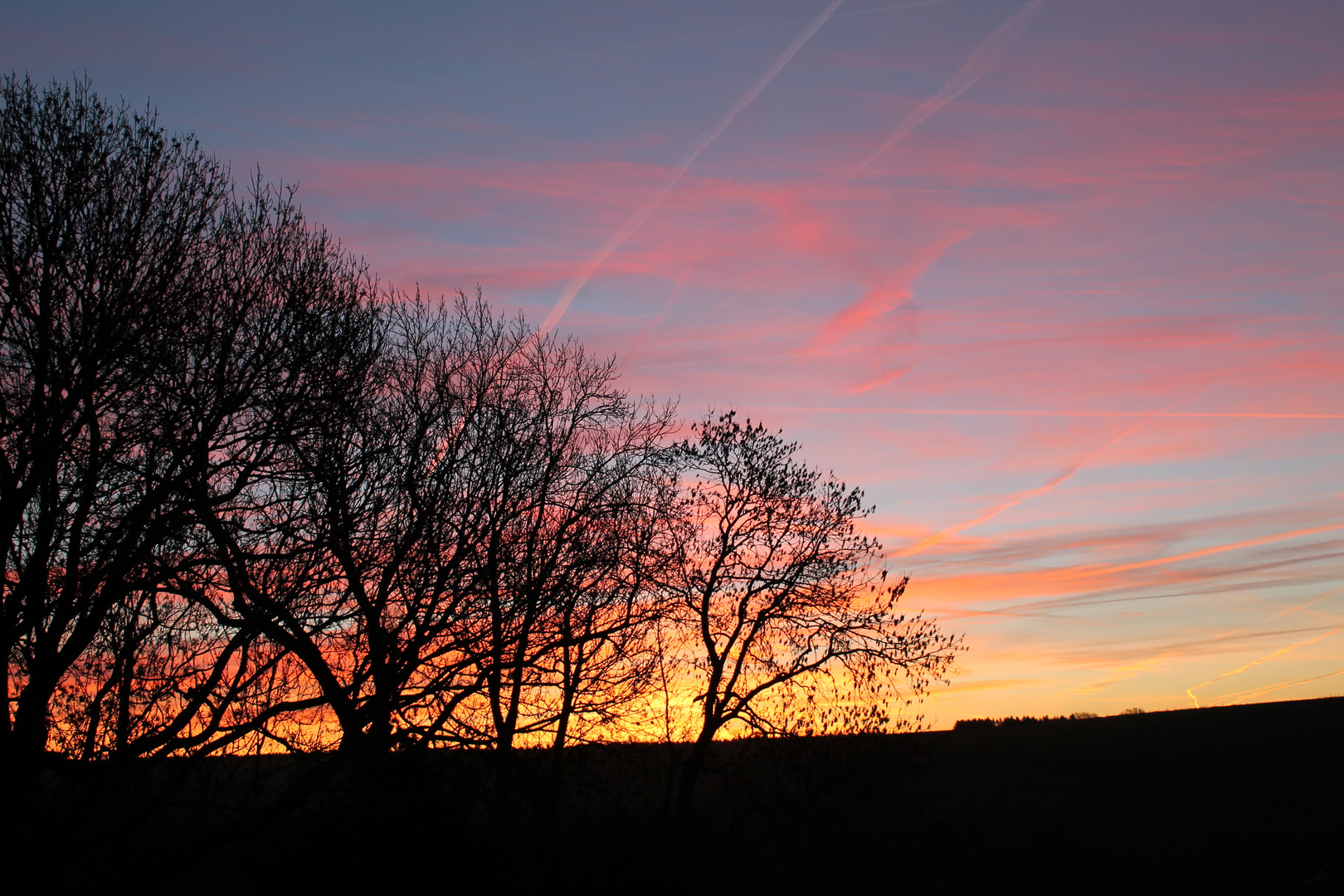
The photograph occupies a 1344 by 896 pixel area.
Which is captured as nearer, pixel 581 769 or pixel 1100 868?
pixel 581 769

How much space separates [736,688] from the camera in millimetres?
21328

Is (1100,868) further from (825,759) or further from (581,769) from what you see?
(581,769)

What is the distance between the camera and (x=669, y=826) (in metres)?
20.1

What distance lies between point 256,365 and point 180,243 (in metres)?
1.45

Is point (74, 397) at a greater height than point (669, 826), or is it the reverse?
point (74, 397)

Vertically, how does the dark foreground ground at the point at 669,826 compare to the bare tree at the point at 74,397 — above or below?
below

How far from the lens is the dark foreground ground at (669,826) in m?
9.25

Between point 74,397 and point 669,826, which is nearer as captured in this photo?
point 74,397

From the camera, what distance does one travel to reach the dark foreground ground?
30.3ft

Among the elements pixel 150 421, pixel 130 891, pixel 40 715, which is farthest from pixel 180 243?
pixel 130 891

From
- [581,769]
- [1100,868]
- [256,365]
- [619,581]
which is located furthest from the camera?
[1100,868]

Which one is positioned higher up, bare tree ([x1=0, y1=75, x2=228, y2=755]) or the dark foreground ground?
bare tree ([x1=0, y1=75, x2=228, y2=755])

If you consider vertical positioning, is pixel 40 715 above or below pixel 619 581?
below

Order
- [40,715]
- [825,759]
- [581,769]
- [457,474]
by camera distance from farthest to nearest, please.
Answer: [825,759] → [581,769] → [457,474] → [40,715]
